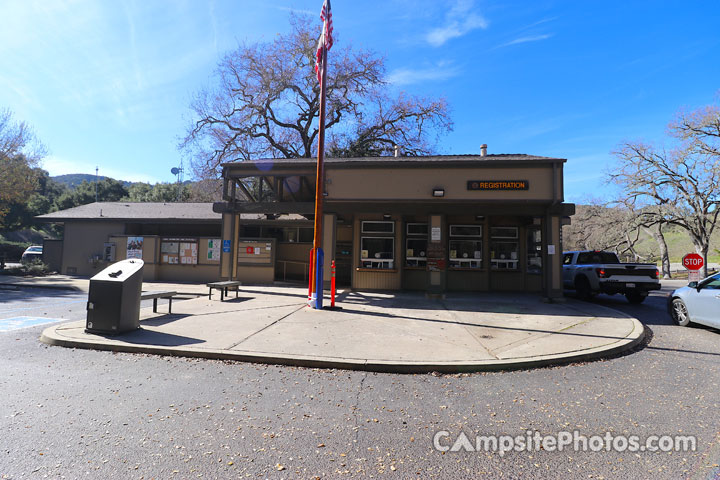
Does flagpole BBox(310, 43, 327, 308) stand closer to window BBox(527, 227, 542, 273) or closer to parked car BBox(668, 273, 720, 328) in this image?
parked car BBox(668, 273, 720, 328)

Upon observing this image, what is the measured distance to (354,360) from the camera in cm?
510

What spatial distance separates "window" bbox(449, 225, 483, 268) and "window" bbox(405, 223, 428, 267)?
3.60 ft

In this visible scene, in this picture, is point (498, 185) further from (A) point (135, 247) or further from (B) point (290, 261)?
(A) point (135, 247)

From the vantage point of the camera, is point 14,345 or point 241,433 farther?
point 14,345

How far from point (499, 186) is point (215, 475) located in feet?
34.4

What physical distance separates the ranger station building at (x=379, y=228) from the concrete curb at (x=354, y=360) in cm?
613

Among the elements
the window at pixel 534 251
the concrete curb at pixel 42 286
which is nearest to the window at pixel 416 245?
the window at pixel 534 251

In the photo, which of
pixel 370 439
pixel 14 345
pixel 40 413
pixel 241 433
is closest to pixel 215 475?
pixel 241 433

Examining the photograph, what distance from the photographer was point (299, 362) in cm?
512

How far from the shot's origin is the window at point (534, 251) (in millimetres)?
13781

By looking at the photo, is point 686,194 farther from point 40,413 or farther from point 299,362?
point 40,413

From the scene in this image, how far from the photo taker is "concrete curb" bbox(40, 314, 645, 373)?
4965mm

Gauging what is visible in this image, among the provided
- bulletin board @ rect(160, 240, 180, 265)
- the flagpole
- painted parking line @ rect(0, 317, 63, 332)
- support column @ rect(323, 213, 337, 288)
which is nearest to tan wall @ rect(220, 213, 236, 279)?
support column @ rect(323, 213, 337, 288)

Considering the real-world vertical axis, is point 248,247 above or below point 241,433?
above
